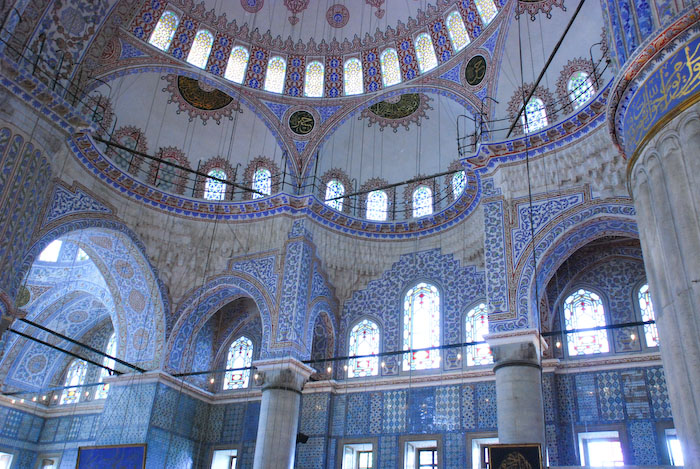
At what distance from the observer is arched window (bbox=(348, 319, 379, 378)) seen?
1404cm

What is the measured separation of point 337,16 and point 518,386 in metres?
10.1

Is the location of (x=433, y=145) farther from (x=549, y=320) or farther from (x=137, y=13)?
(x=137, y=13)

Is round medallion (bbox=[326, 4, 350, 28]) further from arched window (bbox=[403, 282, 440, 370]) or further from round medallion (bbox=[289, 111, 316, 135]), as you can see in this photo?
arched window (bbox=[403, 282, 440, 370])

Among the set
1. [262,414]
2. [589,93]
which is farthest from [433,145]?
Answer: [262,414]

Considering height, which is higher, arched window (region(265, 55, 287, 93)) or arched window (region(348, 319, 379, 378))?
arched window (region(265, 55, 287, 93))

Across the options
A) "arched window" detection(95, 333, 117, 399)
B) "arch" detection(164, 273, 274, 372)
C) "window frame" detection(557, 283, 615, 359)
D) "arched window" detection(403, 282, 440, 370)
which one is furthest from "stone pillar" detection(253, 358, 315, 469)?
"arched window" detection(95, 333, 117, 399)

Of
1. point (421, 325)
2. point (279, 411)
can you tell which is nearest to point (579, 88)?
point (421, 325)

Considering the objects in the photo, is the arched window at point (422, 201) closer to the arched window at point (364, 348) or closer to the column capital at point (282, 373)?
the arched window at point (364, 348)

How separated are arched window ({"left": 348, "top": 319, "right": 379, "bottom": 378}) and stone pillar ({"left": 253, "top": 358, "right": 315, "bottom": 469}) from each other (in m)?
1.40

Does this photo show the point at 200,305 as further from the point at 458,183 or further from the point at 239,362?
the point at 458,183

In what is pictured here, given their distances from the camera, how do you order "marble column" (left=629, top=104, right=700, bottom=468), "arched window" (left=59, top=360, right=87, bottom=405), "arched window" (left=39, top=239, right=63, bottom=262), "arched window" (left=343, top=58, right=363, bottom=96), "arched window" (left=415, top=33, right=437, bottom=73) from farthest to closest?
"arched window" (left=59, top=360, right=87, bottom=405) < "arched window" (left=39, top=239, right=63, bottom=262) < "arched window" (left=343, top=58, right=363, bottom=96) < "arched window" (left=415, top=33, right=437, bottom=73) < "marble column" (left=629, top=104, right=700, bottom=468)

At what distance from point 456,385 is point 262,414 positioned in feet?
12.9

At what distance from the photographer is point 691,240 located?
19.1ft

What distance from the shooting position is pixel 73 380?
671 inches
